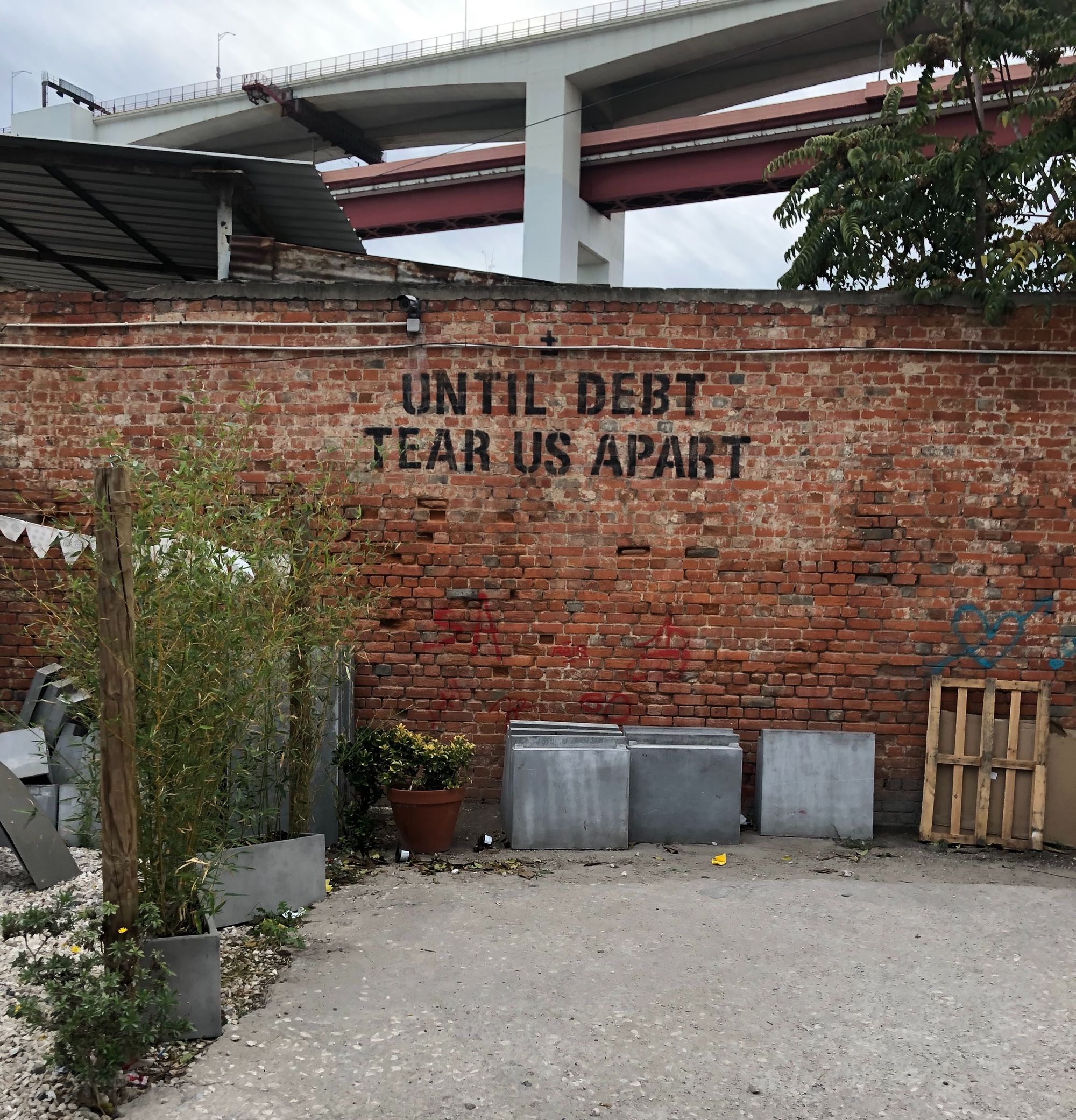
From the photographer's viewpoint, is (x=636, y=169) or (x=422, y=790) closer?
(x=422, y=790)

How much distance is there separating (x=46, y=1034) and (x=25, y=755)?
2725 mm

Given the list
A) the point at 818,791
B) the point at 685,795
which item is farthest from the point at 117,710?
the point at 818,791

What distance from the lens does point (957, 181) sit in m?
7.29

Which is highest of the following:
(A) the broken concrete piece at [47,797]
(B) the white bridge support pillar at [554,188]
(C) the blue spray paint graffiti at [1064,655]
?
(B) the white bridge support pillar at [554,188]

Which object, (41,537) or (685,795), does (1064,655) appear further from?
(41,537)

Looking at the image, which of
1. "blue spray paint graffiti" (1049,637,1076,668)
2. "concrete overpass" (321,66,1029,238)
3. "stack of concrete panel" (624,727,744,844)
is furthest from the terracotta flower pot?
"concrete overpass" (321,66,1029,238)

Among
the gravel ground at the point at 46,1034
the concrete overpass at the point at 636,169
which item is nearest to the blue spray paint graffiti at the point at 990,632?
the gravel ground at the point at 46,1034

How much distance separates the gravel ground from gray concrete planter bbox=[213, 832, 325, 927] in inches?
4.6

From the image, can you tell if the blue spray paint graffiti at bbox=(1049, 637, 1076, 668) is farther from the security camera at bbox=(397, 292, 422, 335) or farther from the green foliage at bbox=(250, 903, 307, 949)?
the green foliage at bbox=(250, 903, 307, 949)

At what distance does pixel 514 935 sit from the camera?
4695 millimetres

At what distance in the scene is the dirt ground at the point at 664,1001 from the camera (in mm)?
3322

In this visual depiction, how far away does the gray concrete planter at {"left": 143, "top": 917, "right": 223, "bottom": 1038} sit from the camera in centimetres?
358

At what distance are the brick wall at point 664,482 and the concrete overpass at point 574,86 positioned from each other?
14.6 meters

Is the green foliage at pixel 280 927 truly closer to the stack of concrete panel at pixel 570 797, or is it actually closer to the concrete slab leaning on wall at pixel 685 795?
the stack of concrete panel at pixel 570 797
